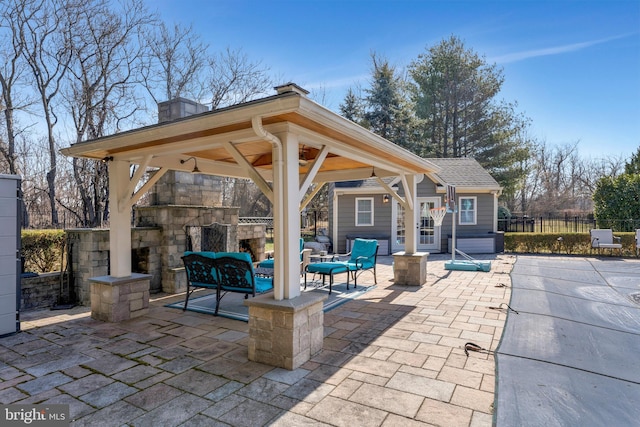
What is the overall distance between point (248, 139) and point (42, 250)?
5593mm

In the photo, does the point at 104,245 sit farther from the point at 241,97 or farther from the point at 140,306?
the point at 241,97

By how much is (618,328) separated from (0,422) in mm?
5683

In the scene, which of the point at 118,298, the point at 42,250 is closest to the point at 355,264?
the point at 118,298

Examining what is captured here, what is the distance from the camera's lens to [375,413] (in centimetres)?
223

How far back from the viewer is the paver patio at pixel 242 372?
2.23 m

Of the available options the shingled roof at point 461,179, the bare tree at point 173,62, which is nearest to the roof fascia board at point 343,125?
the shingled roof at point 461,179

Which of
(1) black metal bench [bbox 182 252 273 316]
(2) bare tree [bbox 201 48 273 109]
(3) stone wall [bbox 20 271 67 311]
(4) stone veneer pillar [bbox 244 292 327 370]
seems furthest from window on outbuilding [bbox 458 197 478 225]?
(3) stone wall [bbox 20 271 67 311]

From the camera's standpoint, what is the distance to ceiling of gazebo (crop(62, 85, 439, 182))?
278 centimetres

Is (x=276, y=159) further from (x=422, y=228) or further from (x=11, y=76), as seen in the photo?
(x=11, y=76)

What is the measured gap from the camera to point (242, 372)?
285 cm

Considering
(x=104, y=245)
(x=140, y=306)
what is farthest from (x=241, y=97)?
(x=140, y=306)

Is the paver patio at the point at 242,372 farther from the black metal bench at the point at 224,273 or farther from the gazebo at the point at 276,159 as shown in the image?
the black metal bench at the point at 224,273

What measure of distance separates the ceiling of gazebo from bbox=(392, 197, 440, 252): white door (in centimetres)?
595

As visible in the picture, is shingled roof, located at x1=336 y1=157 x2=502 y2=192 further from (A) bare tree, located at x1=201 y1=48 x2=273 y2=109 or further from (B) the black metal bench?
(B) the black metal bench
